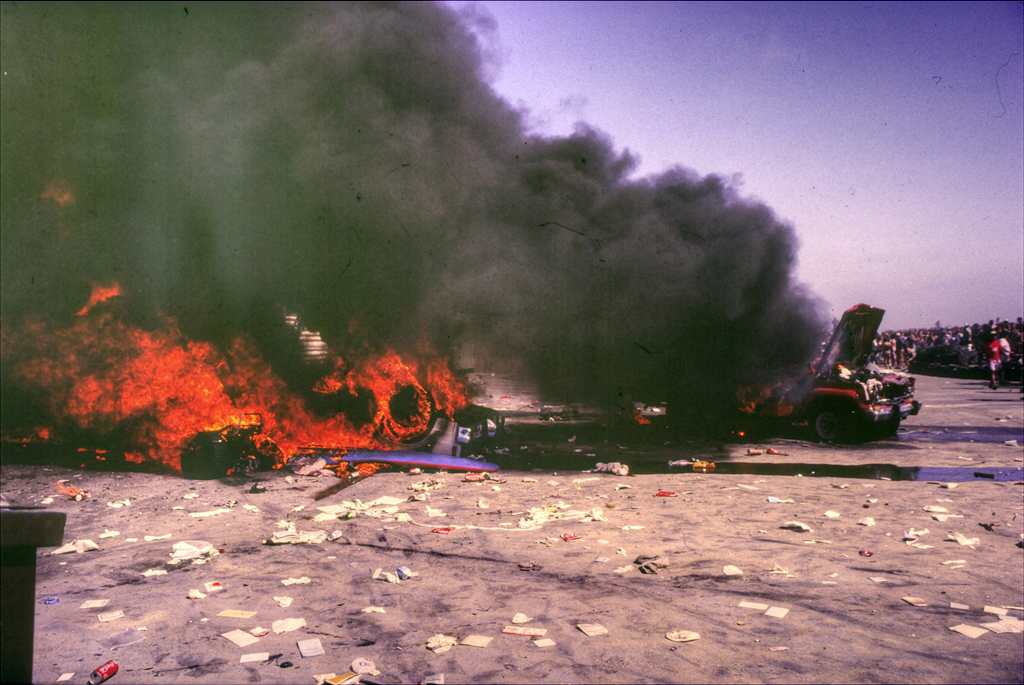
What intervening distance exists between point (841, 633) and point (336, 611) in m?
3.20

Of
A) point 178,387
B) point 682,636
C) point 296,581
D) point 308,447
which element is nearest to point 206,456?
point 178,387

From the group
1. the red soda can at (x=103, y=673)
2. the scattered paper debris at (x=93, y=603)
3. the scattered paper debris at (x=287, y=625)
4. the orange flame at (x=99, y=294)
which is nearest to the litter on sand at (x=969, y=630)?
the scattered paper debris at (x=287, y=625)

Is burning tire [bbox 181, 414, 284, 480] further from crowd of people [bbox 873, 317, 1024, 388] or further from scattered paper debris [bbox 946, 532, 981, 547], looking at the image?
crowd of people [bbox 873, 317, 1024, 388]

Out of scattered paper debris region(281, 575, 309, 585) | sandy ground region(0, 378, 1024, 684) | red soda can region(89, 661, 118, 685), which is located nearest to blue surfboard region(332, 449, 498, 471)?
sandy ground region(0, 378, 1024, 684)

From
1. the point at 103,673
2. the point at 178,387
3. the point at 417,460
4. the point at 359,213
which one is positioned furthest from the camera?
the point at 359,213

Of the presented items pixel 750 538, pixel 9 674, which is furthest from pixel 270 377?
pixel 9 674

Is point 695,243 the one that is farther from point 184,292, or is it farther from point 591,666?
point 591,666

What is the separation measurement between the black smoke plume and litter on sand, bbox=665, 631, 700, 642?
8.42 m

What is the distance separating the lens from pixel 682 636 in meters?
3.34

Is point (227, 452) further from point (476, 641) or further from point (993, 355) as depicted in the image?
point (993, 355)

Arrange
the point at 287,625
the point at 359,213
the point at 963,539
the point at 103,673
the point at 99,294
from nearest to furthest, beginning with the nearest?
the point at 103,673, the point at 287,625, the point at 963,539, the point at 99,294, the point at 359,213

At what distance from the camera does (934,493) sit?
6859 mm

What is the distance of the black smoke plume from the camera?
1074 cm

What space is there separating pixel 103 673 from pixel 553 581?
2.79m
